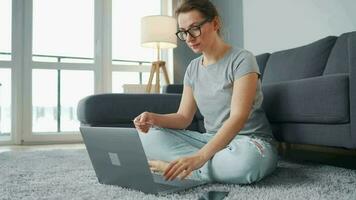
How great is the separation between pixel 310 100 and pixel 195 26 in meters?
0.59

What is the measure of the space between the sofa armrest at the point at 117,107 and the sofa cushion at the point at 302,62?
0.73m

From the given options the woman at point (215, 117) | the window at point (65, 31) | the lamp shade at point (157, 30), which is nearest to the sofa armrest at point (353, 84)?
the woman at point (215, 117)

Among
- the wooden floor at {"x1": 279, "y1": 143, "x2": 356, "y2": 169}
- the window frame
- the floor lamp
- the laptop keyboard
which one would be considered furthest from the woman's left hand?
the window frame

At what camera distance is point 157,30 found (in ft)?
10.6

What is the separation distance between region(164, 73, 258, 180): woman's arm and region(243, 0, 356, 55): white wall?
4.72ft

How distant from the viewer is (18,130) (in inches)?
139

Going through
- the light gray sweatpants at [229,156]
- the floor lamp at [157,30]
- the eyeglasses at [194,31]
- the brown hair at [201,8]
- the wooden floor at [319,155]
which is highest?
the floor lamp at [157,30]

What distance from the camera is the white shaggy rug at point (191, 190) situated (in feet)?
3.24

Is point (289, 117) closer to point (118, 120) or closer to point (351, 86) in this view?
point (351, 86)

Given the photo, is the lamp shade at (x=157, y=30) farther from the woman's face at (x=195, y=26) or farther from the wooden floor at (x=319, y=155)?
the woman's face at (x=195, y=26)

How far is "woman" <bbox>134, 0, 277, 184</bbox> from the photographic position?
1095 millimetres

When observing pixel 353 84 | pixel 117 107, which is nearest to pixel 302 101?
pixel 353 84

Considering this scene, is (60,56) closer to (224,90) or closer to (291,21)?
(291,21)

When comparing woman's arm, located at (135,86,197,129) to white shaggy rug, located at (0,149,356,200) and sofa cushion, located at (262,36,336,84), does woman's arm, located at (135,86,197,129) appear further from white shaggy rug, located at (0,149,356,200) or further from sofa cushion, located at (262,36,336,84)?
sofa cushion, located at (262,36,336,84)
